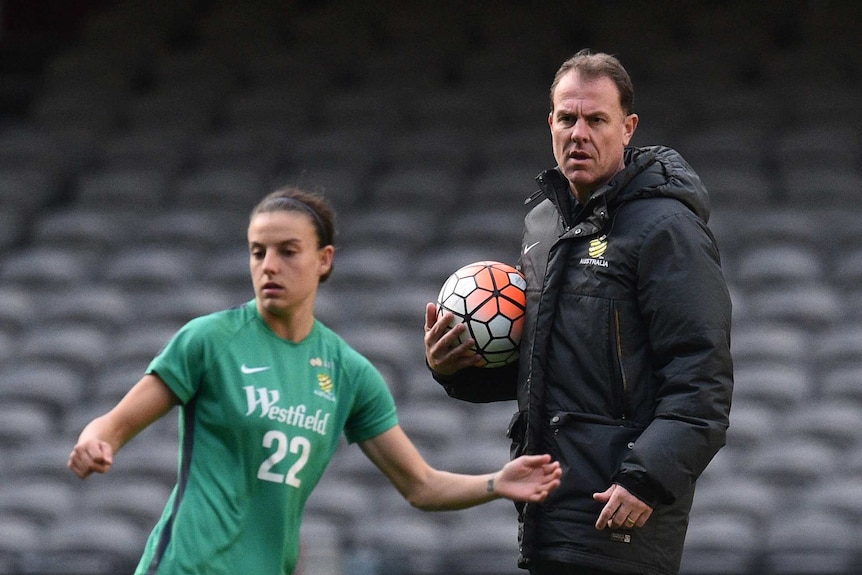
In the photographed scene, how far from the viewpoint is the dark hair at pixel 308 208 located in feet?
13.6

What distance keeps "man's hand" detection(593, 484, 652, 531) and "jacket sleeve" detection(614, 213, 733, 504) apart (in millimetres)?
21

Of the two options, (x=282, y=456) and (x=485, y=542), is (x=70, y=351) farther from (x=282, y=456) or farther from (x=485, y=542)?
(x=282, y=456)

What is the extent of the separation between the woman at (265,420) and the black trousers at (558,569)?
19 cm

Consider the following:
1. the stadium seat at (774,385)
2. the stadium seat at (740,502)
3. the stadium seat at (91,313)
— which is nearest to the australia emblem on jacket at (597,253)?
the stadium seat at (740,502)

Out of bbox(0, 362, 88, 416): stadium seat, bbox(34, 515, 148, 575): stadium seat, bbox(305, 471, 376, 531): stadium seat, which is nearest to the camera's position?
bbox(34, 515, 148, 575): stadium seat

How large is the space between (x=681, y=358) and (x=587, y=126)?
0.67 meters

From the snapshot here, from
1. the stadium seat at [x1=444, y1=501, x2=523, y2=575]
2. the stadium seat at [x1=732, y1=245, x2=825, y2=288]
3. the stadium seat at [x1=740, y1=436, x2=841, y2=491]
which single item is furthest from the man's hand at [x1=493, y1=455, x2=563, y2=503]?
the stadium seat at [x1=732, y1=245, x2=825, y2=288]

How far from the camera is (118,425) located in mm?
3736

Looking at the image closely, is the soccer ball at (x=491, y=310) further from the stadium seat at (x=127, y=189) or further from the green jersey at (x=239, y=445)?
the stadium seat at (x=127, y=189)

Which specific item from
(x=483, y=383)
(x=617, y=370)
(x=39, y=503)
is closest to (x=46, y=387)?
(x=39, y=503)

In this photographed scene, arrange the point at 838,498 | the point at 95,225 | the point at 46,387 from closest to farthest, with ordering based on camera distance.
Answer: the point at 838,498 < the point at 46,387 < the point at 95,225

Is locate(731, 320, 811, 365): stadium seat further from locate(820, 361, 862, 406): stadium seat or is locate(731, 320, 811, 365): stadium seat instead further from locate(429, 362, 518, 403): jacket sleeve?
locate(429, 362, 518, 403): jacket sleeve

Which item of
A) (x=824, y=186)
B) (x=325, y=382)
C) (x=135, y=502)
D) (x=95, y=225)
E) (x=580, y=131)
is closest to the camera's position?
(x=580, y=131)

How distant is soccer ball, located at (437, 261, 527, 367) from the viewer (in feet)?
12.6
